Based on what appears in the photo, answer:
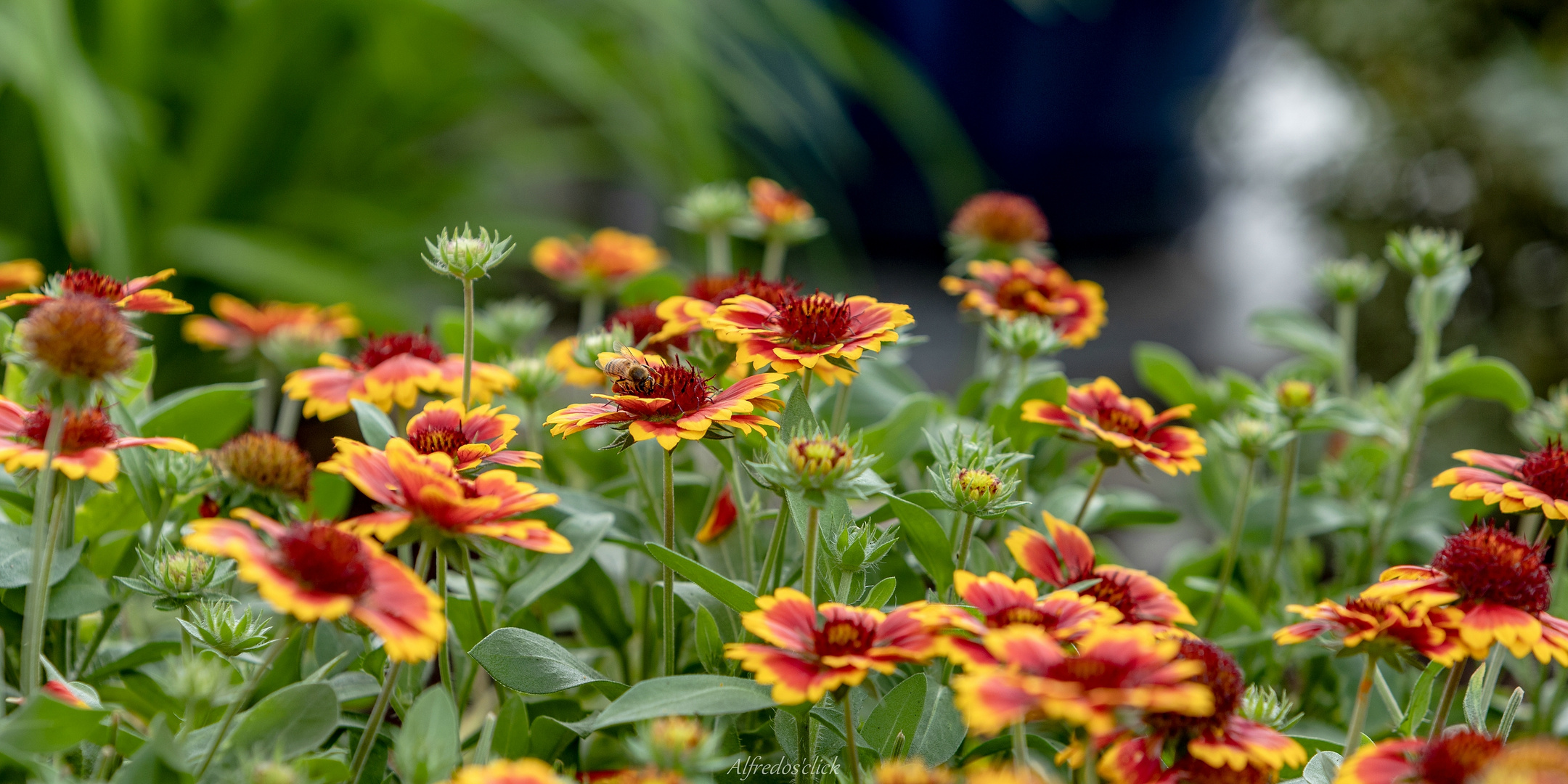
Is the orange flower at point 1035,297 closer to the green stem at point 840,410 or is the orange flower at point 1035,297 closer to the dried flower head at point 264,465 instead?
the green stem at point 840,410

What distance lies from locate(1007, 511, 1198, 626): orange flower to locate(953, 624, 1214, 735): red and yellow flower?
84 mm

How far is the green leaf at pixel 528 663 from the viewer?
411 mm

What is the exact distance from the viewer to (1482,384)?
61 centimetres

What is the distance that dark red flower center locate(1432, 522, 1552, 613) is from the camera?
40 cm

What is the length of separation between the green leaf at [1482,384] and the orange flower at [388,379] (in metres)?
0.46

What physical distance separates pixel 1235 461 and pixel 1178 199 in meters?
1.51

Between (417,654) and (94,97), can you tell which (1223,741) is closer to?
(417,654)

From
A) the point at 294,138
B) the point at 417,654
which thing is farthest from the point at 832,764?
the point at 294,138

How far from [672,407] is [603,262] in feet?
1.07

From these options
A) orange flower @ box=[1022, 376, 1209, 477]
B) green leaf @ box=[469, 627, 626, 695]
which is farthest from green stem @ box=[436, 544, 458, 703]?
orange flower @ box=[1022, 376, 1209, 477]

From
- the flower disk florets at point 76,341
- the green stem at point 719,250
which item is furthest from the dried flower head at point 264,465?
the green stem at point 719,250

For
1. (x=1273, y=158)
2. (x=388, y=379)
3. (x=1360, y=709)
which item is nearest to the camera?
(x=1360, y=709)

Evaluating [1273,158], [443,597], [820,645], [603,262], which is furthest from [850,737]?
[1273,158]

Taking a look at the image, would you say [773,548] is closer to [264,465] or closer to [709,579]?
[709,579]
